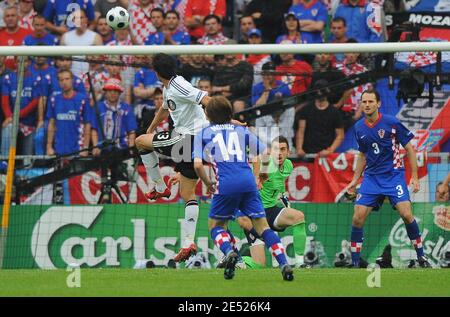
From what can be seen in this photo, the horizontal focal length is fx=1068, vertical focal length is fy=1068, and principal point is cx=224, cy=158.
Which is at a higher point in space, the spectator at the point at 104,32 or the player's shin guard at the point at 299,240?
the spectator at the point at 104,32

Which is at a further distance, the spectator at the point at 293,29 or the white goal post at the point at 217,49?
the spectator at the point at 293,29

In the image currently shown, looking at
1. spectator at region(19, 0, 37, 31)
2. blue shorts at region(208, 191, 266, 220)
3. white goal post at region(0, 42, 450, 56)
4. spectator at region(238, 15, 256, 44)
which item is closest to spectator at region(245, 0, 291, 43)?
spectator at region(238, 15, 256, 44)

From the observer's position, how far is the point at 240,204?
11.2m

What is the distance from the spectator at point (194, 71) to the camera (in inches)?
667

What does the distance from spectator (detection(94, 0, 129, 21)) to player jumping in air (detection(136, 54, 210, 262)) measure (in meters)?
6.26

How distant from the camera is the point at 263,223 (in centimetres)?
1115

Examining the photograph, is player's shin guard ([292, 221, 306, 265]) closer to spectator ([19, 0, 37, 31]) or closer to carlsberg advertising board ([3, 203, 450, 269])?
carlsberg advertising board ([3, 203, 450, 269])

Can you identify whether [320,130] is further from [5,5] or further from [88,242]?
[5,5]

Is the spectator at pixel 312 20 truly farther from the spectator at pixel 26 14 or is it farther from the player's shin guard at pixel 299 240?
the player's shin guard at pixel 299 240

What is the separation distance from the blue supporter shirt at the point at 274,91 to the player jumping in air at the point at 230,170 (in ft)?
19.7

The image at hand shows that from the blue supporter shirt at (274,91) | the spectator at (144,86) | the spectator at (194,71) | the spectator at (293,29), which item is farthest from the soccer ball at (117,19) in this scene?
the spectator at (293,29)

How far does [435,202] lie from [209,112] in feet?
19.6

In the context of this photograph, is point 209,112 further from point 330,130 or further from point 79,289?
point 330,130
